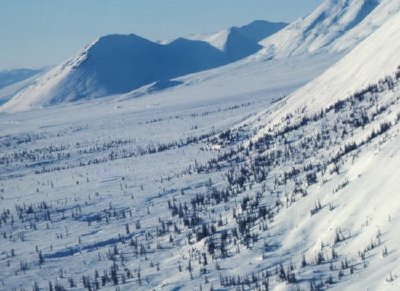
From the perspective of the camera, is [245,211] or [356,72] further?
[356,72]

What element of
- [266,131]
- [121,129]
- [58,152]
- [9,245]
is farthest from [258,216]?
[121,129]

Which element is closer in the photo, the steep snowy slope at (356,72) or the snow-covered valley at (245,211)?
the snow-covered valley at (245,211)

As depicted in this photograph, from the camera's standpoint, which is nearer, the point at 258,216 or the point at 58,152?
the point at 258,216

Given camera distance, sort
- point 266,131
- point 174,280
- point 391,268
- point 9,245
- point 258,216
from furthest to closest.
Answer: point 266,131, point 9,245, point 258,216, point 174,280, point 391,268

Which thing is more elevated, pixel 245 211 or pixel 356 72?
pixel 356 72

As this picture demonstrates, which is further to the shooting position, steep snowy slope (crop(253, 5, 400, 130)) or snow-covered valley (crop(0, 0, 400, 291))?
steep snowy slope (crop(253, 5, 400, 130))

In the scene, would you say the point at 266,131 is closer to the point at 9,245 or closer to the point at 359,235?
the point at 9,245

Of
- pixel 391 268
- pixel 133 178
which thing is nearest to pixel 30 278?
pixel 391 268

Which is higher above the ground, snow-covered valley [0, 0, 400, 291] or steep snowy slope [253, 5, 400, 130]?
steep snowy slope [253, 5, 400, 130]

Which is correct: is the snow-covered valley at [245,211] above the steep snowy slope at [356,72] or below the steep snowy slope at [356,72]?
below

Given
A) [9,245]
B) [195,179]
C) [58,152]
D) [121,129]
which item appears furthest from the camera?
[121,129]
